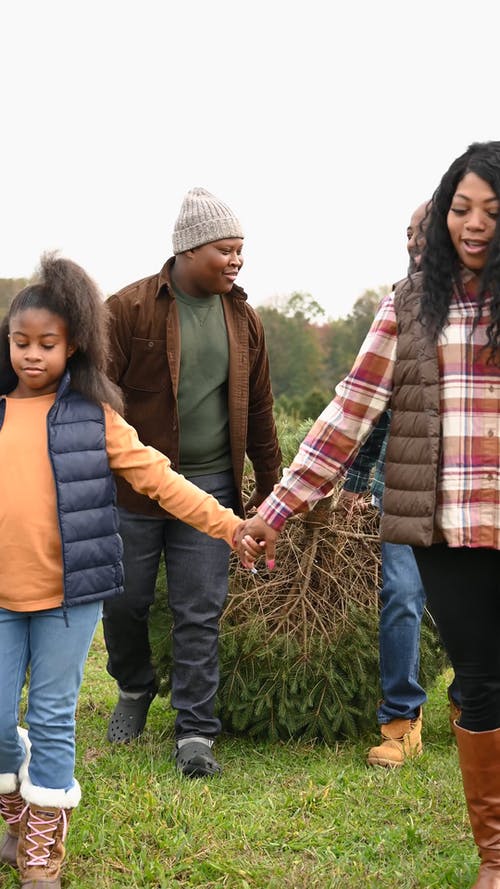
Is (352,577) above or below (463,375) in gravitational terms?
below

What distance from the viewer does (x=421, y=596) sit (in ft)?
15.0

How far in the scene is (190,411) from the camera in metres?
4.55

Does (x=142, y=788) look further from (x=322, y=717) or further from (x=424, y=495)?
(x=424, y=495)

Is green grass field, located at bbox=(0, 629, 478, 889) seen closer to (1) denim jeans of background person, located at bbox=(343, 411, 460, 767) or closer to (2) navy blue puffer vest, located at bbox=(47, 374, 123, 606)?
(1) denim jeans of background person, located at bbox=(343, 411, 460, 767)

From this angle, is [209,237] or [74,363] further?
[209,237]

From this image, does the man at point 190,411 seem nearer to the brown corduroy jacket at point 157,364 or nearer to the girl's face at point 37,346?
the brown corduroy jacket at point 157,364

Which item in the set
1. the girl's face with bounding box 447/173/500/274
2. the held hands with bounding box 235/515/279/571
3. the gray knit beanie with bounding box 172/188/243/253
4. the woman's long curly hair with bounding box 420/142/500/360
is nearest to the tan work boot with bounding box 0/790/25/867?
the held hands with bounding box 235/515/279/571

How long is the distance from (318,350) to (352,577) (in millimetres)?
29472

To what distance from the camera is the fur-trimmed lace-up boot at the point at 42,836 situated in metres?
3.21

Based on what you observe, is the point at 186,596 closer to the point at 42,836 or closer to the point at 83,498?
the point at 83,498

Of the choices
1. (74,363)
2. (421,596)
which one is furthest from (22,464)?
(421,596)

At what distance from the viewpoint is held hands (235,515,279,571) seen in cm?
353

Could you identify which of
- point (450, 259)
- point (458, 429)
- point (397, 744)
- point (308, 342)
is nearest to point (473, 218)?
point (450, 259)

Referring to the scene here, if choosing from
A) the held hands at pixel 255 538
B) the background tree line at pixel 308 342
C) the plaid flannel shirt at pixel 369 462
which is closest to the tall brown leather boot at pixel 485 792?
the held hands at pixel 255 538
